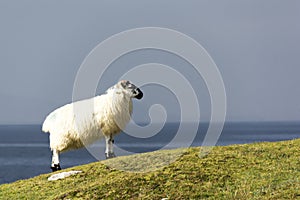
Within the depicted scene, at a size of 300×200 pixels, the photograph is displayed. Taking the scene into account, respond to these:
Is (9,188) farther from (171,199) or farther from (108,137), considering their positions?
(171,199)

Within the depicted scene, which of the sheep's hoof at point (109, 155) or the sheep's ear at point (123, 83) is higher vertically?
the sheep's ear at point (123, 83)

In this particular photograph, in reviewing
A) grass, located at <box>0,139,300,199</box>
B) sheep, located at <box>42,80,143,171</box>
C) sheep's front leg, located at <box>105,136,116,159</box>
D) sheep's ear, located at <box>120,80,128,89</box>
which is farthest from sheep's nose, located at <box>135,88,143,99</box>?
grass, located at <box>0,139,300,199</box>

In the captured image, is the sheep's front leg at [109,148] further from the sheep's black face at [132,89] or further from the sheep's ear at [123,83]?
the sheep's ear at [123,83]

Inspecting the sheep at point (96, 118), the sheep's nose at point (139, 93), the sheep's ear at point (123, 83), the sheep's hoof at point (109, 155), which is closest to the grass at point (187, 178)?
the sheep's hoof at point (109, 155)

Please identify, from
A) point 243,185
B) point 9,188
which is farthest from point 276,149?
point 9,188

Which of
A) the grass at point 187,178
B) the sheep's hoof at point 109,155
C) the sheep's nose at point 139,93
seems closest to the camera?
the grass at point 187,178

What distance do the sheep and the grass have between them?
1445 mm

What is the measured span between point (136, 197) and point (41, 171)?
221 ft

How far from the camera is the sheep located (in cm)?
1734

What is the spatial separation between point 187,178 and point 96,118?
4984 mm

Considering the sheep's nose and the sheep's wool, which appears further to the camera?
the sheep's nose

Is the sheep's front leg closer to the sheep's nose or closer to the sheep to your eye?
the sheep

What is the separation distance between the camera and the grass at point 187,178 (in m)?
12.6

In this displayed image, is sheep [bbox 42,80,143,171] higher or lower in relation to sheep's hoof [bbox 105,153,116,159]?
higher
